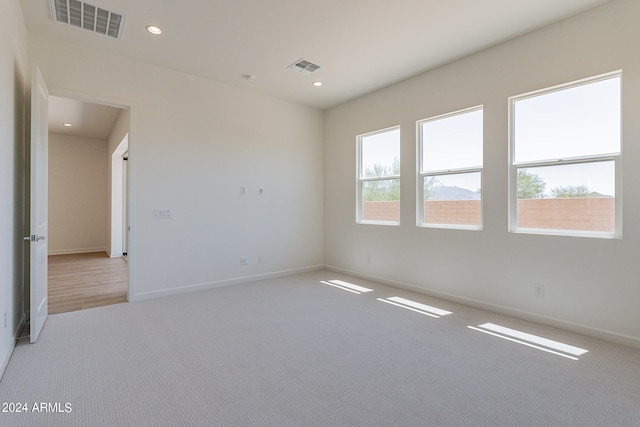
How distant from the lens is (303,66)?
4074 mm

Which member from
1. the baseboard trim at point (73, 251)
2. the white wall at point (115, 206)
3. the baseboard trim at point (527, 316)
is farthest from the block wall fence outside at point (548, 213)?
the baseboard trim at point (73, 251)

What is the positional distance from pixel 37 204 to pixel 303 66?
3.23 m

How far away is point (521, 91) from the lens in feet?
11.0

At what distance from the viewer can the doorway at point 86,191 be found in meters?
6.38

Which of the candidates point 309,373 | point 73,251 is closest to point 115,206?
point 73,251

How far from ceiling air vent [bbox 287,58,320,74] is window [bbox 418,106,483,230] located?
Answer: 166 centimetres

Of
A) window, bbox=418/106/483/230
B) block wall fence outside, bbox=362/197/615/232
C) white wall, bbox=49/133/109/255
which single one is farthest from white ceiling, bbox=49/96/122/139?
block wall fence outside, bbox=362/197/615/232

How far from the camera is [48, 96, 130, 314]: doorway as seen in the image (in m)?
6.38

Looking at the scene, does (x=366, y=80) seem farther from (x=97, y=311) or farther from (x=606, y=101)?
(x=97, y=311)

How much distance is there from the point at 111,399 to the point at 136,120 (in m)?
3.24

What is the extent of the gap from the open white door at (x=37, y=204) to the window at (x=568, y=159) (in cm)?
470

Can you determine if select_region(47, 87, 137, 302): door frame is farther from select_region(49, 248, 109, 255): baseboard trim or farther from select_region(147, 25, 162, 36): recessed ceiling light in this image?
select_region(49, 248, 109, 255): baseboard trim

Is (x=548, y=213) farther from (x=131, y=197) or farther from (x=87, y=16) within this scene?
(x=87, y=16)

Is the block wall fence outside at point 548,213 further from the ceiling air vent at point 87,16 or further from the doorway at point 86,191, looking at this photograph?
the doorway at point 86,191
